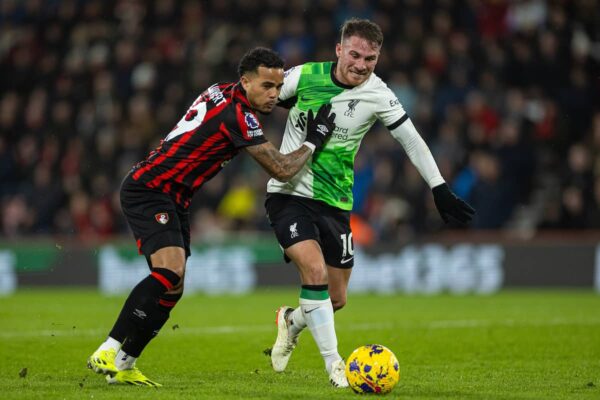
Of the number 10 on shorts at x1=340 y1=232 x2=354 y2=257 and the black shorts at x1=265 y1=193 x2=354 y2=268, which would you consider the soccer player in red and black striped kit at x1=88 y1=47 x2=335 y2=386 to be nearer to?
the black shorts at x1=265 y1=193 x2=354 y2=268

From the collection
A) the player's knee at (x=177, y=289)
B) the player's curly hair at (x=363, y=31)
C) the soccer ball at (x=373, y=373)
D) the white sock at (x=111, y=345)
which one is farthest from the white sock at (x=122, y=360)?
the player's curly hair at (x=363, y=31)

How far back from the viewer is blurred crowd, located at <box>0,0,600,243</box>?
16.6m

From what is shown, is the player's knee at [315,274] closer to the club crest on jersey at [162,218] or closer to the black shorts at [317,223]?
the black shorts at [317,223]

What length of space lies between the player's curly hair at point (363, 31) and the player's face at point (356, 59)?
26 mm

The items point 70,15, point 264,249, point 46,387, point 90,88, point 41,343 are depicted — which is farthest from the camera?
point 70,15

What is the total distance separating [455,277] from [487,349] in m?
7.42

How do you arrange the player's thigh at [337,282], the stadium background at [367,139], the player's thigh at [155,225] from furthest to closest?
1. the stadium background at [367,139]
2. the player's thigh at [337,282]
3. the player's thigh at [155,225]

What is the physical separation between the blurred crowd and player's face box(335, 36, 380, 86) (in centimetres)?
889

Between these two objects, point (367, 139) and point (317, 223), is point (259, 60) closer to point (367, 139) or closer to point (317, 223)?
point (317, 223)

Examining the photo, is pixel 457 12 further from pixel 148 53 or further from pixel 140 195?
pixel 140 195

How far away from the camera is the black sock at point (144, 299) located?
22.6 ft

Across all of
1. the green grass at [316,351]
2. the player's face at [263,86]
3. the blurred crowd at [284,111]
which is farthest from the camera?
the blurred crowd at [284,111]

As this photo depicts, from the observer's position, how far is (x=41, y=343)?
9.95 m

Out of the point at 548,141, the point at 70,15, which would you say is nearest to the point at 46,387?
the point at 548,141
